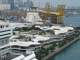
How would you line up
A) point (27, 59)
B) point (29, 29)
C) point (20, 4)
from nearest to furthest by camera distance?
1. point (27, 59)
2. point (29, 29)
3. point (20, 4)

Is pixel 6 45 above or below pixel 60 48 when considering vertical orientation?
above

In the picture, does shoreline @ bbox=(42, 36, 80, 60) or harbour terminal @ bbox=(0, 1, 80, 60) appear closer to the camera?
harbour terminal @ bbox=(0, 1, 80, 60)

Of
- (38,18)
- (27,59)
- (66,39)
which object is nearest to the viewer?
(27,59)

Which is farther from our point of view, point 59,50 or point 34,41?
point 34,41

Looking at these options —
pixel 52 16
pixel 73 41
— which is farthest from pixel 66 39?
pixel 52 16

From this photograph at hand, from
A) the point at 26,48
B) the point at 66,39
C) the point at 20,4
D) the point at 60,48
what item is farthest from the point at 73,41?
the point at 20,4

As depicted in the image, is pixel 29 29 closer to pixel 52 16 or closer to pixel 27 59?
pixel 52 16

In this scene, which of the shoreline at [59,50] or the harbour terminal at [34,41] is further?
the shoreline at [59,50]

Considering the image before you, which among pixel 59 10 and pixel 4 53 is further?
pixel 59 10

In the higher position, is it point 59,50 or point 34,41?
point 34,41
